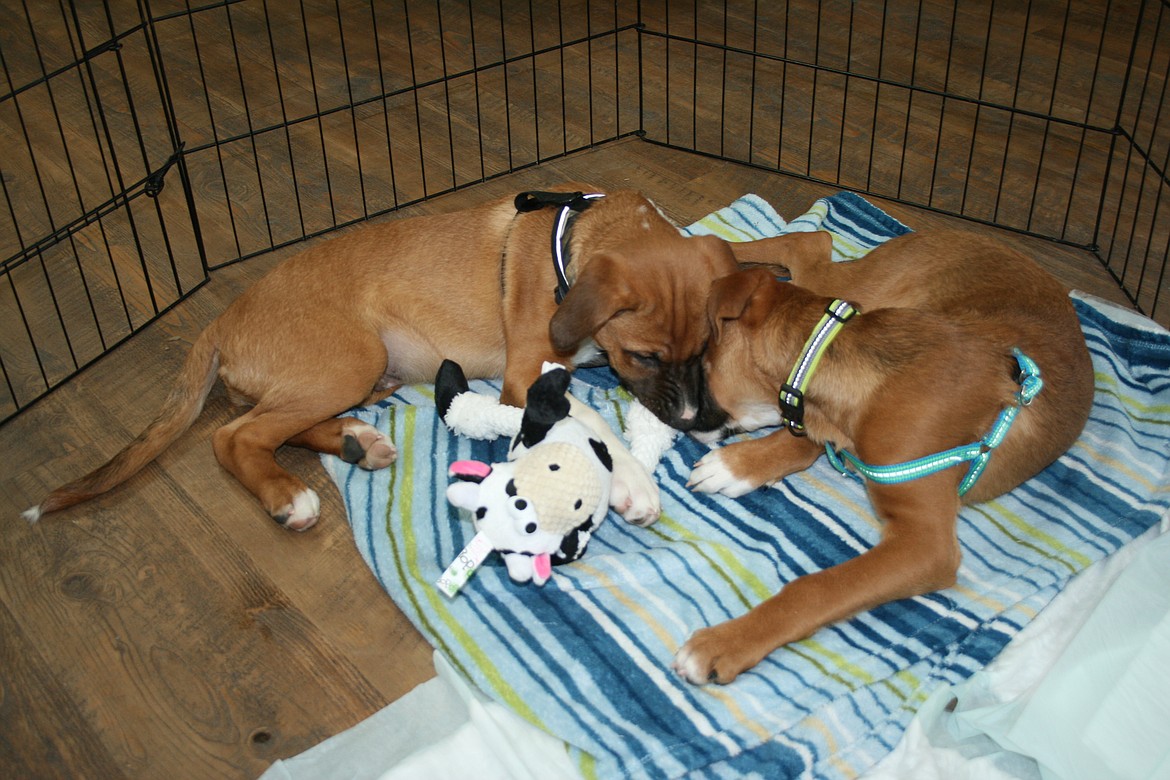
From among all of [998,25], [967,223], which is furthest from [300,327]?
[998,25]

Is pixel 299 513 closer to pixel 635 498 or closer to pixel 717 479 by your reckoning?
pixel 635 498

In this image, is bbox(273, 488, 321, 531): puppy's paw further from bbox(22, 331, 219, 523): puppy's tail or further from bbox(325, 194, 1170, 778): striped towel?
bbox(22, 331, 219, 523): puppy's tail

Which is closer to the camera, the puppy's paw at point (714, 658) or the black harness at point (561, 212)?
the puppy's paw at point (714, 658)

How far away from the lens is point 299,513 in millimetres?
3721

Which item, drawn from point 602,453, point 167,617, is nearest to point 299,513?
point 167,617

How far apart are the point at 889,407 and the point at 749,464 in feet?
1.95

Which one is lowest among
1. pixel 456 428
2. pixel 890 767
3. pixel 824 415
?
pixel 890 767

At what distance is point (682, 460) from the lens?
3.97 meters

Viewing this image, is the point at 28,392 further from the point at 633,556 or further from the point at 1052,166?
the point at 1052,166

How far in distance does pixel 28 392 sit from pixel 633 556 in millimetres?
2472

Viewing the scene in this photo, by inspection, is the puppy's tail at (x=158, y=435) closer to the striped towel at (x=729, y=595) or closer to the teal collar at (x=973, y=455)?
the striped towel at (x=729, y=595)

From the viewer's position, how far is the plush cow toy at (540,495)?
328 centimetres

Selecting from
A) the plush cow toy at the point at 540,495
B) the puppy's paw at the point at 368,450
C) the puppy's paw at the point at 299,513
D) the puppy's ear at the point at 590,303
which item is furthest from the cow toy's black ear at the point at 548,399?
the puppy's paw at the point at 299,513

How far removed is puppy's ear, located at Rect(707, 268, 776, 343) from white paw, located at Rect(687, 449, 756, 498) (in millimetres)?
521
